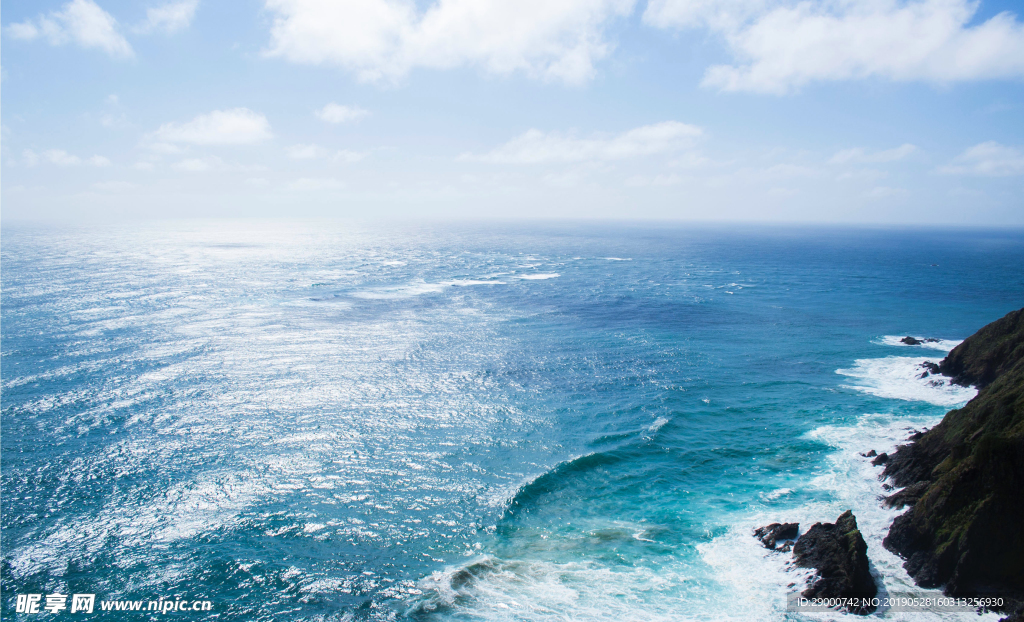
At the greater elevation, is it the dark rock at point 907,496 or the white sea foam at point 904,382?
the white sea foam at point 904,382

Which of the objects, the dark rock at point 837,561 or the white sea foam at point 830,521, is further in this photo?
the white sea foam at point 830,521

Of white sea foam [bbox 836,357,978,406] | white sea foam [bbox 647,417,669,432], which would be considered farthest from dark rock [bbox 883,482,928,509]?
white sea foam [bbox 836,357,978,406]

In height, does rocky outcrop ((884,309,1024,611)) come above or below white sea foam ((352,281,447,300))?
below

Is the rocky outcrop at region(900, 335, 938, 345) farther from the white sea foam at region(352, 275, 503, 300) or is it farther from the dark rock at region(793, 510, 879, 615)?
the white sea foam at region(352, 275, 503, 300)

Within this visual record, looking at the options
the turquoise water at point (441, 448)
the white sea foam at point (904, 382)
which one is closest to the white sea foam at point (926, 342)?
the turquoise water at point (441, 448)

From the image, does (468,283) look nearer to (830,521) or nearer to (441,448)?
(441,448)

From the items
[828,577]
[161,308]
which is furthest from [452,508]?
[161,308]

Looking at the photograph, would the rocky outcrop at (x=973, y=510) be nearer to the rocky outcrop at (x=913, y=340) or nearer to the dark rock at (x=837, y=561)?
the dark rock at (x=837, y=561)
